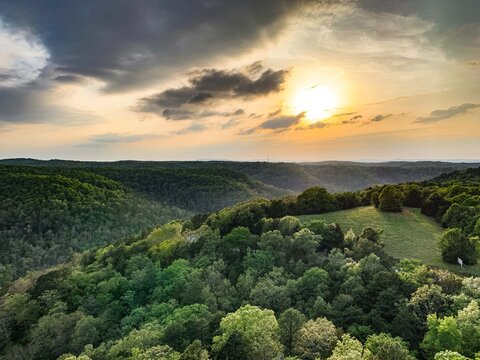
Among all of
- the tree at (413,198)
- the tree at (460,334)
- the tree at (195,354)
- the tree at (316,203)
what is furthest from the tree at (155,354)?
the tree at (413,198)

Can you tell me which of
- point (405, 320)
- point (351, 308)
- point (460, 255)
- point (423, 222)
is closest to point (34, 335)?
point (351, 308)

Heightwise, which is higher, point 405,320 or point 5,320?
point 405,320

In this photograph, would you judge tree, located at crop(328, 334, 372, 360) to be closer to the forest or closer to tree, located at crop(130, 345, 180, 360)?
the forest

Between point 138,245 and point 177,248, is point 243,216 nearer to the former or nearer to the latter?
point 177,248

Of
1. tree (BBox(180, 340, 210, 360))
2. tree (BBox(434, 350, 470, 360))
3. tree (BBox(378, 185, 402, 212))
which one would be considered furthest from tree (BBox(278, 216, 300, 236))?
tree (BBox(434, 350, 470, 360))

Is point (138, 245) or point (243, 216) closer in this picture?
point (243, 216)

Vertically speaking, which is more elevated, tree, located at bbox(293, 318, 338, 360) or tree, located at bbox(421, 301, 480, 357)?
tree, located at bbox(421, 301, 480, 357)
